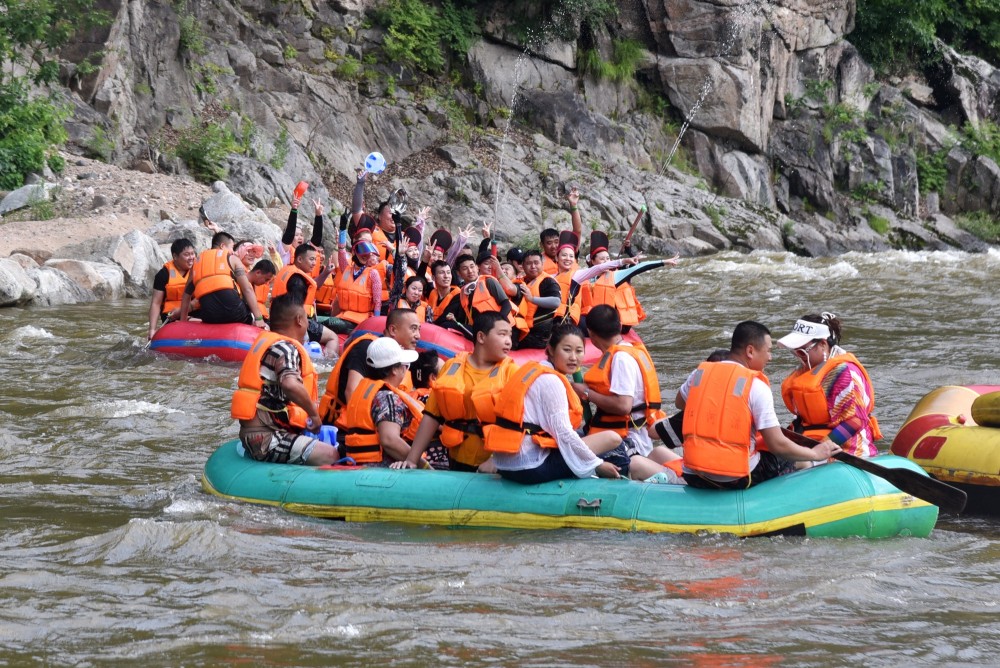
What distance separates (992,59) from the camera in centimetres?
3259

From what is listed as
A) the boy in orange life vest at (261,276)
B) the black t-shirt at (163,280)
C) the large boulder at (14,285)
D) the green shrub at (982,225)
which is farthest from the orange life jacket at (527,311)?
the green shrub at (982,225)

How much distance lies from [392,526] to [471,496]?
0.43m

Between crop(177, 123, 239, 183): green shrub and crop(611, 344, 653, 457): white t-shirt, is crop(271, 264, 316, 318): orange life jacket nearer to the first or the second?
crop(611, 344, 653, 457): white t-shirt

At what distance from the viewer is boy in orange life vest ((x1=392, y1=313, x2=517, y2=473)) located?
5.73m

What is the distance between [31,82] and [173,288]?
9.65 meters

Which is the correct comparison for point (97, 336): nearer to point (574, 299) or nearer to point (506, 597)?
point (574, 299)

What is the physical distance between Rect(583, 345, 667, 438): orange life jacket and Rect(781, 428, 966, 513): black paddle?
1.12 metres

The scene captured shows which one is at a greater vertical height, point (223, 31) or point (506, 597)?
point (223, 31)

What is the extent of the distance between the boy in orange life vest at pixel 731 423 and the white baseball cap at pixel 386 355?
154cm

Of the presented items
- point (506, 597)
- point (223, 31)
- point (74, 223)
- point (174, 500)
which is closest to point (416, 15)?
point (223, 31)

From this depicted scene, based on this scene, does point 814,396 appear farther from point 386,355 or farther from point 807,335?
point 386,355

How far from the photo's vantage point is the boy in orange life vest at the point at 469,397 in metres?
5.73

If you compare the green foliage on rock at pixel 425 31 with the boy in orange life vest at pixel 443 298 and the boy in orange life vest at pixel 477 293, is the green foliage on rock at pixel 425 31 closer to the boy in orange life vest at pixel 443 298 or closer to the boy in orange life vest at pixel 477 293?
the boy in orange life vest at pixel 443 298

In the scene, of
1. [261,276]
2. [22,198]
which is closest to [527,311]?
[261,276]
